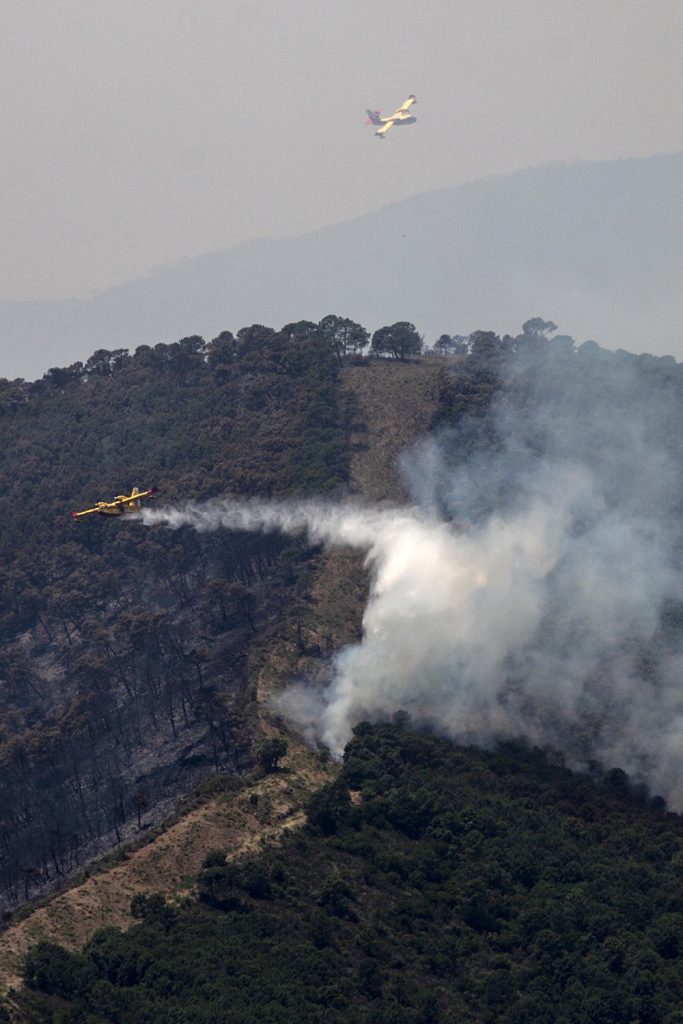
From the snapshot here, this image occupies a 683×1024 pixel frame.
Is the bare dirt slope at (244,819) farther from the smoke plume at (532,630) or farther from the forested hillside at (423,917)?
the smoke plume at (532,630)

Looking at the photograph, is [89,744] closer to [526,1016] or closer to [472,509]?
[472,509]

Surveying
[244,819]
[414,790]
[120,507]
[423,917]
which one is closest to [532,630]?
[414,790]

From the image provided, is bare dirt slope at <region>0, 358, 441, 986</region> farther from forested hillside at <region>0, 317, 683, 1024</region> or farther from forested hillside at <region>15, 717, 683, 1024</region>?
forested hillside at <region>15, 717, 683, 1024</region>

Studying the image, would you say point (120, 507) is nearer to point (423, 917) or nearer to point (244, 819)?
point (244, 819)

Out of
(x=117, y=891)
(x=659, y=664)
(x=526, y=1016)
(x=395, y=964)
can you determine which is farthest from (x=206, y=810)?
(x=659, y=664)

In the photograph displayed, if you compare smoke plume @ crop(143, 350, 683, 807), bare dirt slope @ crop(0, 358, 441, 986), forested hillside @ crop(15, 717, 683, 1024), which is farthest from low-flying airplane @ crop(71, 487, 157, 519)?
forested hillside @ crop(15, 717, 683, 1024)

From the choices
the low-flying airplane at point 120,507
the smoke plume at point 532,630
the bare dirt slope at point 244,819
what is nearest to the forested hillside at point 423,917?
the bare dirt slope at point 244,819

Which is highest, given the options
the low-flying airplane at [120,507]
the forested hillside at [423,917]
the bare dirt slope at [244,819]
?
the low-flying airplane at [120,507]

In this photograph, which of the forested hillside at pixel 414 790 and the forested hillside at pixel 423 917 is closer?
the forested hillside at pixel 423 917
